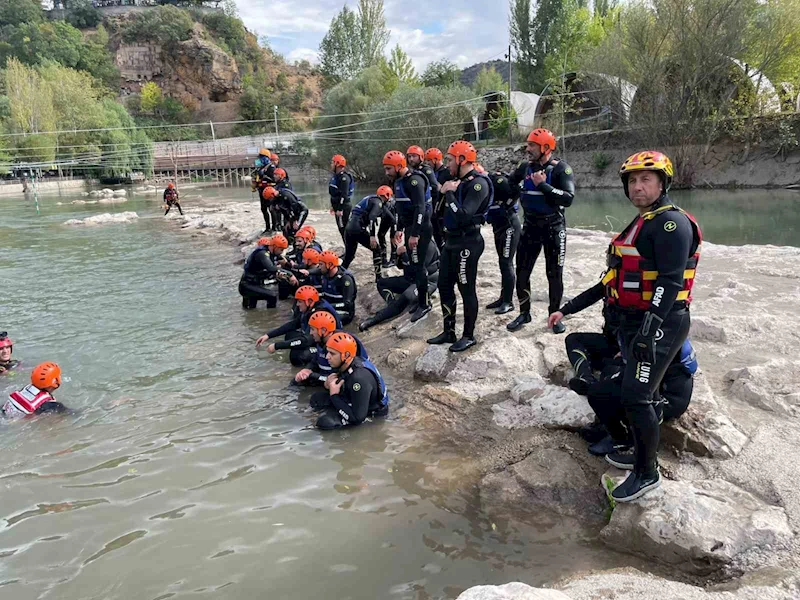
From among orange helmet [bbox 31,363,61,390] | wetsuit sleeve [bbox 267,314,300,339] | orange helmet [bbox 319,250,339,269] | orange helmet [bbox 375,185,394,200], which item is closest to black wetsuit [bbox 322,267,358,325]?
orange helmet [bbox 319,250,339,269]

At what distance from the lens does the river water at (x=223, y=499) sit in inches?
139

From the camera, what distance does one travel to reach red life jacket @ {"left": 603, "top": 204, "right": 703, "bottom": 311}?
3221mm

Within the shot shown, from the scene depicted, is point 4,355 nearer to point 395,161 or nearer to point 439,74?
point 395,161

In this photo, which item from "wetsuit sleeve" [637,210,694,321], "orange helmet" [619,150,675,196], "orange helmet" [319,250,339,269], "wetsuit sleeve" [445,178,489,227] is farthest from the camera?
"orange helmet" [319,250,339,269]

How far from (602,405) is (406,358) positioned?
3430mm

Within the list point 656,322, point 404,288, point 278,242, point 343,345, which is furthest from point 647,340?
point 278,242

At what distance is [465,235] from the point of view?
600 cm

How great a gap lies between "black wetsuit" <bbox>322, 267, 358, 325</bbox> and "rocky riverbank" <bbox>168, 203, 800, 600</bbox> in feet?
2.19

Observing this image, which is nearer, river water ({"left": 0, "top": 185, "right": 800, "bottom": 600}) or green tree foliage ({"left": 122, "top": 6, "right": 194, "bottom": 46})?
river water ({"left": 0, "top": 185, "right": 800, "bottom": 600})

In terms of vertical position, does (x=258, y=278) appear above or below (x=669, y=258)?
below

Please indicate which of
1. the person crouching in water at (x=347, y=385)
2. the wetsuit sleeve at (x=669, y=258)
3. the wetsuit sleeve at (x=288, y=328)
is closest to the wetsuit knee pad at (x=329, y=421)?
the person crouching in water at (x=347, y=385)

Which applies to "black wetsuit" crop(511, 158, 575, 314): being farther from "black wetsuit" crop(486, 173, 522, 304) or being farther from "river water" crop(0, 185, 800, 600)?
"river water" crop(0, 185, 800, 600)

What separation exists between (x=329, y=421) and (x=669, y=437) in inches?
117

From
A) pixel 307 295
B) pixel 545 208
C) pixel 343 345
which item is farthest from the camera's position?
pixel 307 295
